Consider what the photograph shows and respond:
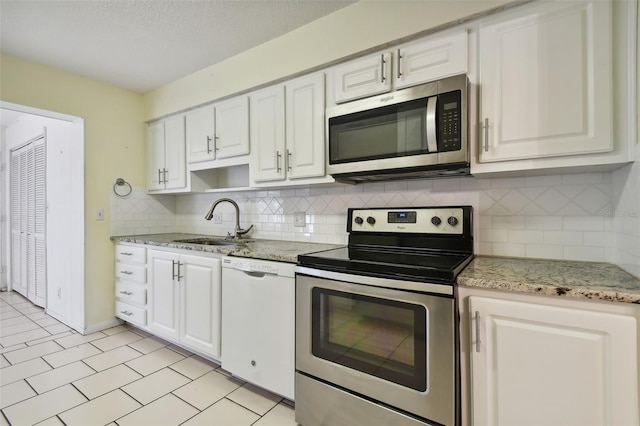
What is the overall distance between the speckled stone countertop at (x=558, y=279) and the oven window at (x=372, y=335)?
11.4 inches

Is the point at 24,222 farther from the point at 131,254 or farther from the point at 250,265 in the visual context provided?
the point at 250,265

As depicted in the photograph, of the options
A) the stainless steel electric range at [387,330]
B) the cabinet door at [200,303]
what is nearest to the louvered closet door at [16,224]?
the cabinet door at [200,303]

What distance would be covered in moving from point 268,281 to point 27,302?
12.9 feet

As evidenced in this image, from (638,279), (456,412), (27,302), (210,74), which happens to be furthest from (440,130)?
(27,302)

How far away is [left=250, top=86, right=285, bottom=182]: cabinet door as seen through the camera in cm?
212

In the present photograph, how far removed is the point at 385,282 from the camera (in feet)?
4.27

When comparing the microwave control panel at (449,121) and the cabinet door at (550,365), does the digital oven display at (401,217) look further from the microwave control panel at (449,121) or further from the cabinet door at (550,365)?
the cabinet door at (550,365)

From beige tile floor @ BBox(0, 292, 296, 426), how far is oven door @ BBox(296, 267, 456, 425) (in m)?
0.51

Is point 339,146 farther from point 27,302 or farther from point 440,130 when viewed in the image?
point 27,302

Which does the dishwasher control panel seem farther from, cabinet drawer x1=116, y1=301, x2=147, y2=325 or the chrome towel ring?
the chrome towel ring

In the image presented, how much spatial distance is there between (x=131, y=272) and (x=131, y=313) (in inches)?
14.7

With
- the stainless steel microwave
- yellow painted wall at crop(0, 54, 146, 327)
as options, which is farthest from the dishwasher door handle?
yellow painted wall at crop(0, 54, 146, 327)

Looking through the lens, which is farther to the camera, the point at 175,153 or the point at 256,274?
the point at 175,153

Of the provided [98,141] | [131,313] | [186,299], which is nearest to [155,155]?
[98,141]
